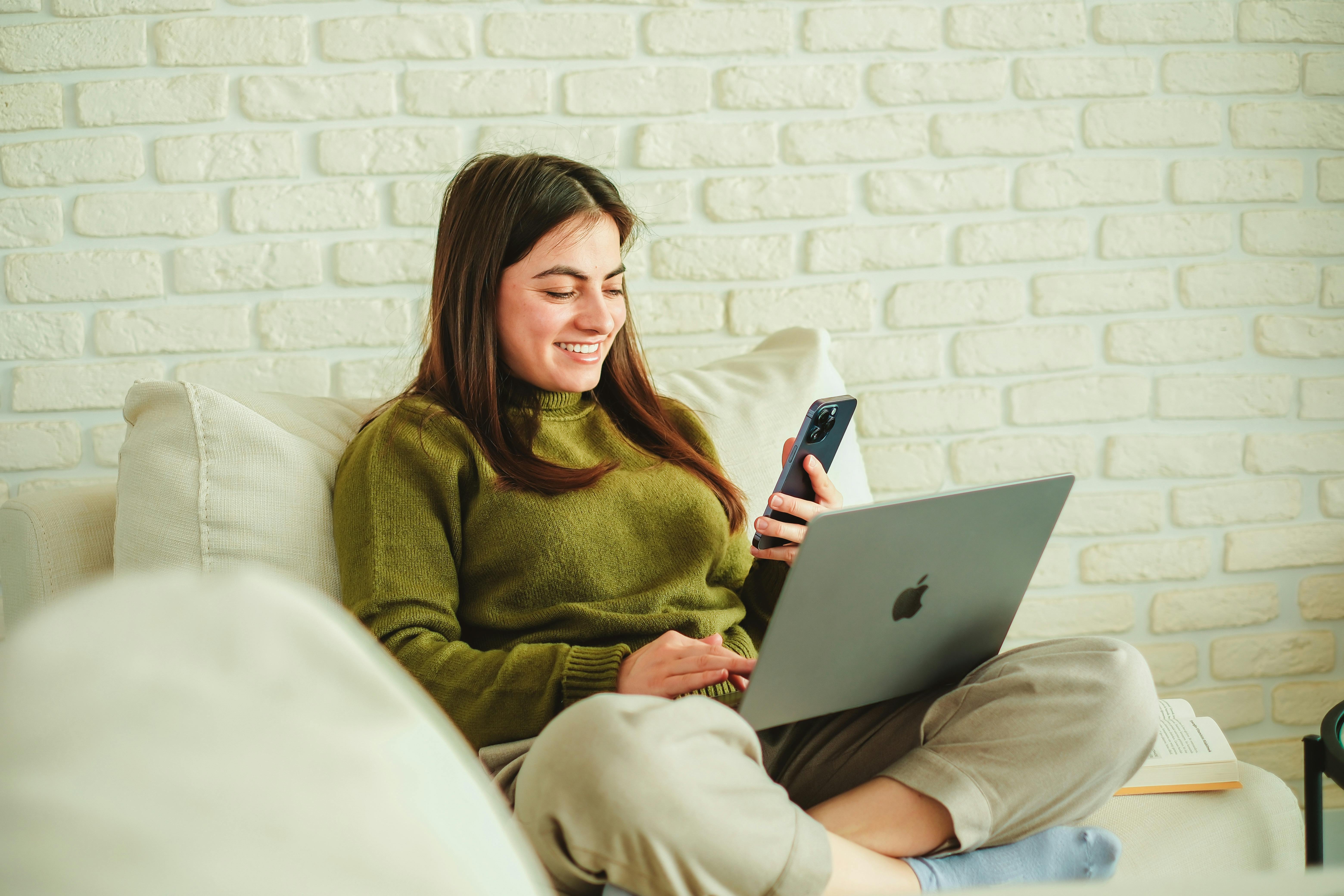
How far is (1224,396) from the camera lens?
1.91 meters

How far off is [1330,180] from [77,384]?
2187 mm

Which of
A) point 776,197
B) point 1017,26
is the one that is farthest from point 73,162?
point 1017,26

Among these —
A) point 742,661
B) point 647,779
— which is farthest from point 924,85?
point 647,779

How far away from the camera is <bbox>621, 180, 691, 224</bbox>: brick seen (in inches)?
68.6

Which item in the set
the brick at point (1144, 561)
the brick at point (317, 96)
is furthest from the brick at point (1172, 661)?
the brick at point (317, 96)

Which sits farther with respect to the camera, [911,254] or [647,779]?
[911,254]

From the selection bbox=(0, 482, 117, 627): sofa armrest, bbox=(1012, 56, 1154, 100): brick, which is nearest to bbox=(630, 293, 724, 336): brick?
bbox=(1012, 56, 1154, 100): brick

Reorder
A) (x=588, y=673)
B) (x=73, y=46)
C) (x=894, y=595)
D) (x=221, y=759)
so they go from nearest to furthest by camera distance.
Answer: (x=221, y=759) < (x=894, y=595) < (x=588, y=673) < (x=73, y=46)

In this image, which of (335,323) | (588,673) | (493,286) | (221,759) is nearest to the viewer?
(221,759)

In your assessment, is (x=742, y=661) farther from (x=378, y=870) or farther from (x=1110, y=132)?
(x=1110, y=132)

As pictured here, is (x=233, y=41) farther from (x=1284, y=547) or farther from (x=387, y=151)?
(x=1284, y=547)

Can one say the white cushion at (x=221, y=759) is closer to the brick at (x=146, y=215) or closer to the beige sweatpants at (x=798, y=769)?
the beige sweatpants at (x=798, y=769)

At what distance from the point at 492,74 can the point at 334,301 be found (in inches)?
17.6

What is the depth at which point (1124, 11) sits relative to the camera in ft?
6.01
